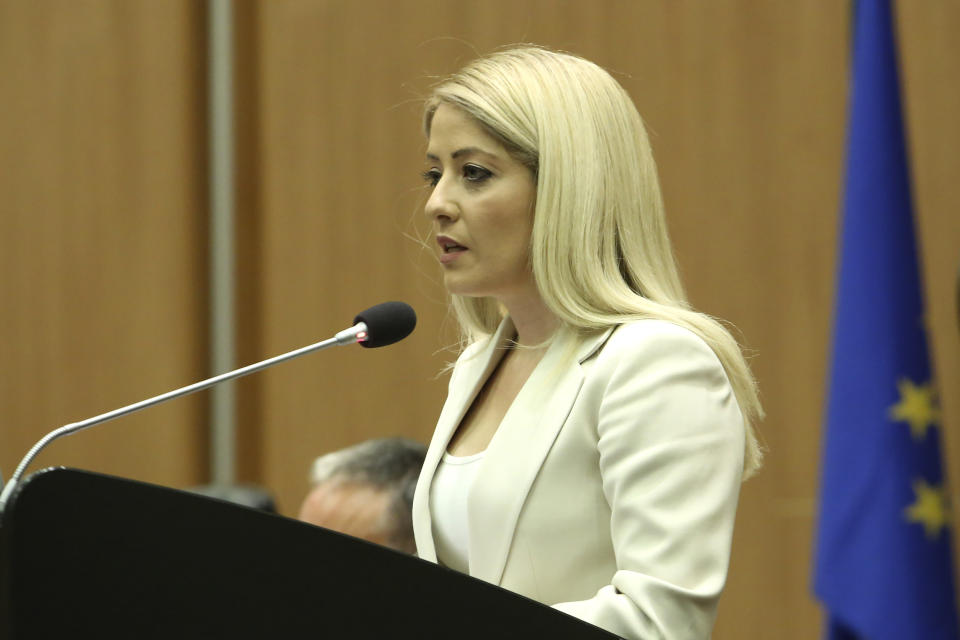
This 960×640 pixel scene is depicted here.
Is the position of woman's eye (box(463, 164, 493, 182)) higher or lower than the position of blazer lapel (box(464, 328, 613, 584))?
higher

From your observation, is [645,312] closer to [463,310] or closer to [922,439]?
[463,310]

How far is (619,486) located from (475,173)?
0.43m

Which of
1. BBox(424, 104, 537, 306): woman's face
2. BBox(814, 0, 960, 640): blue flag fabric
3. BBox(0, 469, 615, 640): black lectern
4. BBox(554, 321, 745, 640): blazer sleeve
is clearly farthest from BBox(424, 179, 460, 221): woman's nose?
BBox(814, 0, 960, 640): blue flag fabric

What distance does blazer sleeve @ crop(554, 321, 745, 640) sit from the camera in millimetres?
1142

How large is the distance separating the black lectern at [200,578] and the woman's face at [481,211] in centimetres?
55

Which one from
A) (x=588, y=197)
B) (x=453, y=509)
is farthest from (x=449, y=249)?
(x=453, y=509)

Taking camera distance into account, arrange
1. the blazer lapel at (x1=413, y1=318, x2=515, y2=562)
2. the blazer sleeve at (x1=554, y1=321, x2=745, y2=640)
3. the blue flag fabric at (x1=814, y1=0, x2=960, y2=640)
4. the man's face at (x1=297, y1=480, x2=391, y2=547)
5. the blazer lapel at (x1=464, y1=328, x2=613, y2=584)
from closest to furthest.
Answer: the blazer sleeve at (x1=554, y1=321, x2=745, y2=640)
the blazer lapel at (x1=464, y1=328, x2=613, y2=584)
the blazer lapel at (x1=413, y1=318, x2=515, y2=562)
the man's face at (x1=297, y1=480, x2=391, y2=547)
the blue flag fabric at (x1=814, y1=0, x2=960, y2=640)

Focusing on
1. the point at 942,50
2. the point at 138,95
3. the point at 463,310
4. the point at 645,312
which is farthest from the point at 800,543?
the point at 138,95

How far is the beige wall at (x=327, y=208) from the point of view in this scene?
2.91m

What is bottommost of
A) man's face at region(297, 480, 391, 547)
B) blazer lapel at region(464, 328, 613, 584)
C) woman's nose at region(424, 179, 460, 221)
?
man's face at region(297, 480, 391, 547)

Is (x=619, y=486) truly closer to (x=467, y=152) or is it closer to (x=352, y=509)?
(x=467, y=152)

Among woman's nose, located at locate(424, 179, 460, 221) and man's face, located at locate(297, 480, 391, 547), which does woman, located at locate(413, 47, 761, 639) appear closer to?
woman's nose, located at locate(424, 179, 460, 221)

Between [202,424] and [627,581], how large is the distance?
253 cm

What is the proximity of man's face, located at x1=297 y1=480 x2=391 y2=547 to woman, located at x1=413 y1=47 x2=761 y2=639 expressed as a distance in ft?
2.22
